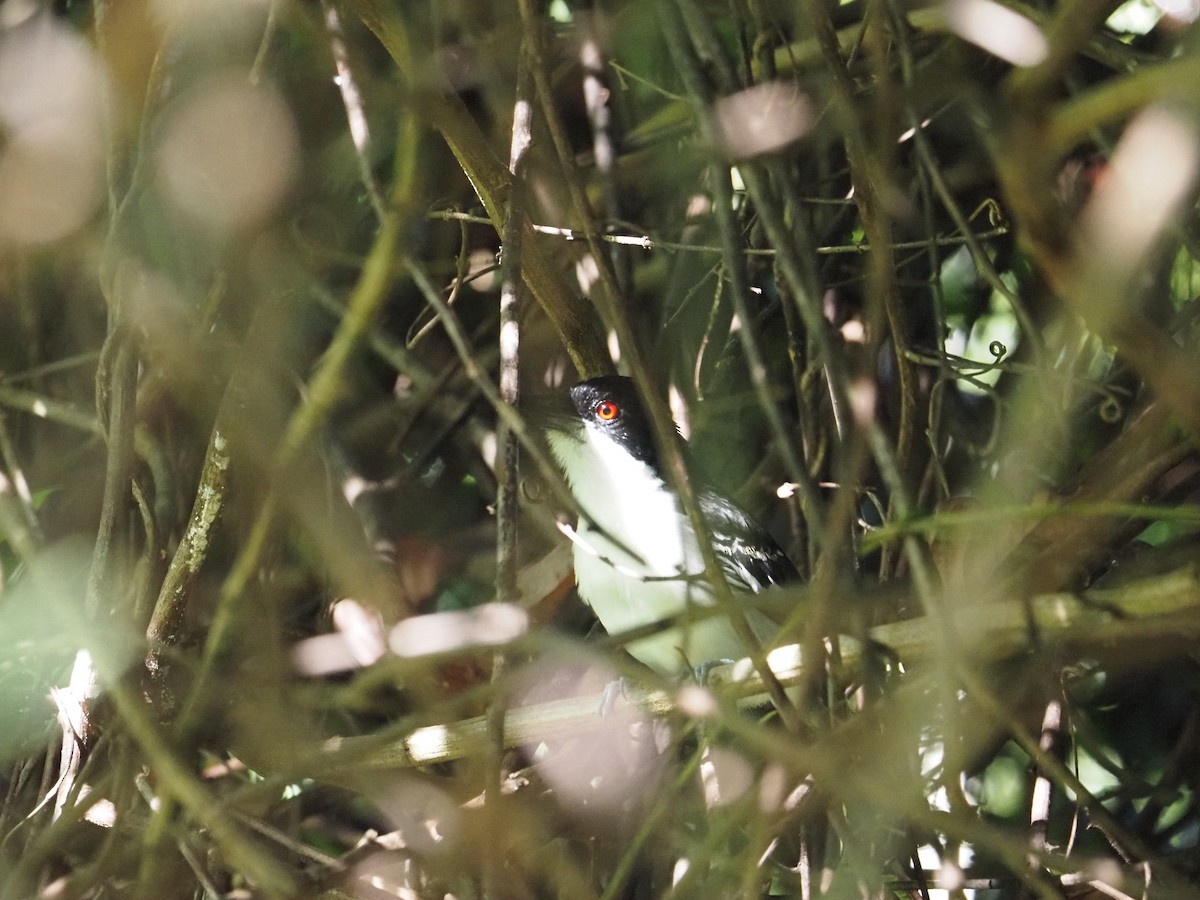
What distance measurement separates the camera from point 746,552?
2.97 metres

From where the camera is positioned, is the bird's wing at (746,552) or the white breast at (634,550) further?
the bird's wing at (746,552)

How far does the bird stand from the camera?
2826 millimetres

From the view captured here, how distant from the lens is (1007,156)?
3.07 ft

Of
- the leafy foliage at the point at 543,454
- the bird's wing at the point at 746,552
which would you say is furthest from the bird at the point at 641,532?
the leafy foliage at the point at 543,454

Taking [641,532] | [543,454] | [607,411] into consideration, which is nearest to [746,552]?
[641,532]

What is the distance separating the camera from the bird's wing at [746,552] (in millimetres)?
2957

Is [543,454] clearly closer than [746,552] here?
Yes

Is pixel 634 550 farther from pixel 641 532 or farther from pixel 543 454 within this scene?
pixel 543 454

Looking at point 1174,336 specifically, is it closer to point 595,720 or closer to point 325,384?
point 595,720

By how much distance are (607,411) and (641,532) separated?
34 centimetres

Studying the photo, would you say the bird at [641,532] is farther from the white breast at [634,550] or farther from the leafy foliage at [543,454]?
the leafy foliage at [543,454]

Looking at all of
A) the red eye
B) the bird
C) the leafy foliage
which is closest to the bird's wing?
the bird

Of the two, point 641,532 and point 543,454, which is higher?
point 641,532

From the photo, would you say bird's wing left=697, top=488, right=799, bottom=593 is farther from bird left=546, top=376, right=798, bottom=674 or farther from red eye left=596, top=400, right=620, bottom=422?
red eye left=596, top=400, right=620, bottom=422
